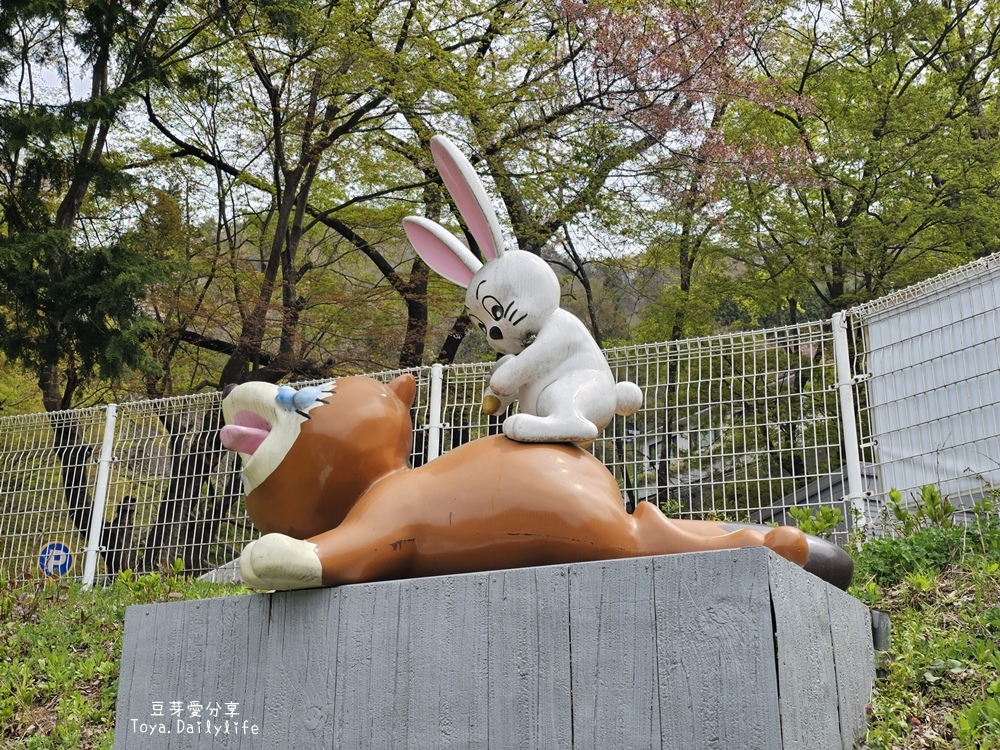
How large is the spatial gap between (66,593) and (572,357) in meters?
5.44

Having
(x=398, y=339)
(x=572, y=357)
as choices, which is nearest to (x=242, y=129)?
(x=398, y=339)

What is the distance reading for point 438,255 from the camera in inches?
145

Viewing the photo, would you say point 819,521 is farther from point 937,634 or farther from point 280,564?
point 280,564

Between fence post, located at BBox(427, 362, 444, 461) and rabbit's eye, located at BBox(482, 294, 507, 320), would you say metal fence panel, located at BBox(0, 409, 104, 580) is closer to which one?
fence post, located at BBox(427, 362, 444, 461)

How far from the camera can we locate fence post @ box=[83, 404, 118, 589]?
7555 mm

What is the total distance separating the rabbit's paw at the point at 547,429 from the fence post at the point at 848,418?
3.38 meters

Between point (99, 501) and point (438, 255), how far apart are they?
17.6 ft

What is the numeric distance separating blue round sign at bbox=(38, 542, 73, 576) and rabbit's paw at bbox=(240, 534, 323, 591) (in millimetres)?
5670

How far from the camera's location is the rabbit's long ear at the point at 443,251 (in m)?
3.59

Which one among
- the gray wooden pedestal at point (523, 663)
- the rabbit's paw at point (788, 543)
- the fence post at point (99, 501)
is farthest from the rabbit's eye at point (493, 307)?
the fence post at point (99, 501)

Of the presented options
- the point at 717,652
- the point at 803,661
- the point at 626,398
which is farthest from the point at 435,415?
the point at 717,652

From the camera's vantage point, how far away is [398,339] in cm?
1210

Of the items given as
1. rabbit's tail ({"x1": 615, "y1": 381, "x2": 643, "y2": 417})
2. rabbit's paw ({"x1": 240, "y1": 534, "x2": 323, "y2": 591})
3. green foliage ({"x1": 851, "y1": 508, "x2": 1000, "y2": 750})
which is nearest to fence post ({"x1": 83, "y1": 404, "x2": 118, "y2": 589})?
rabbit's paw ({"x1": 240, "y1": 534, "x2": 323, "y2": 591})

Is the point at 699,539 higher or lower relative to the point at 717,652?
higher
